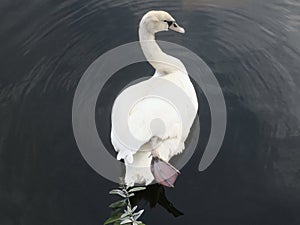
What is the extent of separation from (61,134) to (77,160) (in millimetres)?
328

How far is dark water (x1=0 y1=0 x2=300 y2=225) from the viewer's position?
4.21m

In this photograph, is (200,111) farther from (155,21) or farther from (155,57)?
(155,21)

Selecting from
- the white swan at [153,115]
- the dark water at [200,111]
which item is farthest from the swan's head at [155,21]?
the dark water at [200,111]

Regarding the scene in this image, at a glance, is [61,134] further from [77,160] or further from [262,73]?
[262,73]

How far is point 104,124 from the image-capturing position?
15.6ft

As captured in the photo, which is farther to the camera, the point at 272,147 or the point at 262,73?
the point at 262,73

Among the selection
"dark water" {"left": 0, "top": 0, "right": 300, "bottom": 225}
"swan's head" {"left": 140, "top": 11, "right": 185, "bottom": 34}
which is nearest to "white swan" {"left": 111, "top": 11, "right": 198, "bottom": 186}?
"swan's head" {"left": 140, "top": 11, "right": 185, "bottom": 34}

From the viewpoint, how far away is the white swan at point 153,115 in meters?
4.12

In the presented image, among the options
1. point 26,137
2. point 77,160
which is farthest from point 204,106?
point 26,137

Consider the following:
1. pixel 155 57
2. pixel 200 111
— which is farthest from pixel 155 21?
pixel 200 111

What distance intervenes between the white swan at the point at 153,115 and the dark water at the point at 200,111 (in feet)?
0.81

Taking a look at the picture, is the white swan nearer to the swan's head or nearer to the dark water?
the swan's head

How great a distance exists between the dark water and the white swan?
248mm

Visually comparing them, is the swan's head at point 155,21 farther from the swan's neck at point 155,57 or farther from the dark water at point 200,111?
the dark water at point 200,111
